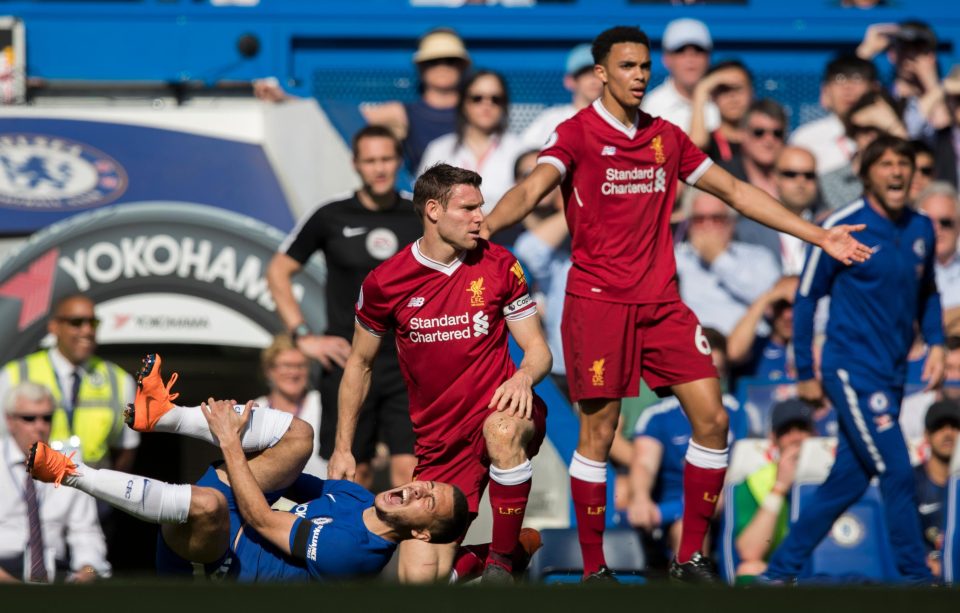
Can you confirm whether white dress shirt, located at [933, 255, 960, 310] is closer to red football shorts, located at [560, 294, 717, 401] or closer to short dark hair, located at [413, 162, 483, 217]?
red football shorts, located at [560, 294, 717, 401]

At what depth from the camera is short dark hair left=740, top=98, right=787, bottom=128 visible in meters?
10.1

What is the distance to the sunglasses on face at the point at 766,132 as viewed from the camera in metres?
10.1

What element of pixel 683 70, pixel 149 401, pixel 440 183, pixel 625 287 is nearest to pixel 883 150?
pixel 625 287

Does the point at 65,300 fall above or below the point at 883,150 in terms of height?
below

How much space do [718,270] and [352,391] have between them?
12.3 feet

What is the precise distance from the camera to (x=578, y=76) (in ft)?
34.4

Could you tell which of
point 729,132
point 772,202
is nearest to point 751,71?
point 729,132

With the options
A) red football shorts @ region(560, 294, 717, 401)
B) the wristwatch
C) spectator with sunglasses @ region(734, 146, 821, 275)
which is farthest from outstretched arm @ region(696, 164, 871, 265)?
spectator with sunglasses @ region(734, 146, 821, 275)

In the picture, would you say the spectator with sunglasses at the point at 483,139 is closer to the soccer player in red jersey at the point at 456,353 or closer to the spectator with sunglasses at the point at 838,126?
the spectator with sunglasses at the point at 838,126

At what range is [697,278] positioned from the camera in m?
9.67

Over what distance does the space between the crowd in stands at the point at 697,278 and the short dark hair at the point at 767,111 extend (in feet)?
0.05

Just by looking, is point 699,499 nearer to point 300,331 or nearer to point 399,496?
point 399,496

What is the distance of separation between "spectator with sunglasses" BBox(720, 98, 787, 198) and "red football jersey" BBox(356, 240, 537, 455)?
4.04m

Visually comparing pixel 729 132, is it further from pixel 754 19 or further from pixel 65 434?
pixel 65 434
